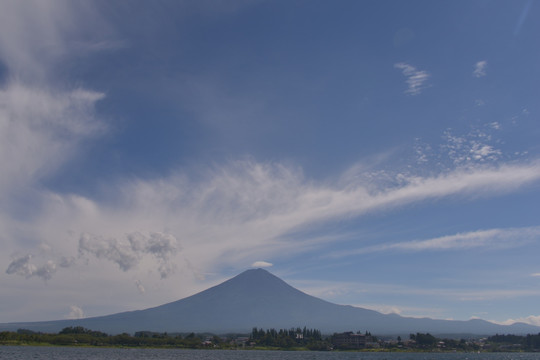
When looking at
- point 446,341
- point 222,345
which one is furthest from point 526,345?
point 222,345

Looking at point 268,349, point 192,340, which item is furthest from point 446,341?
point 192,340

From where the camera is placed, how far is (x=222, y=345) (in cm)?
17425

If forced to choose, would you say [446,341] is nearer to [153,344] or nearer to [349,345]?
[349,345]

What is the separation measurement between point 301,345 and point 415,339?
45.1m

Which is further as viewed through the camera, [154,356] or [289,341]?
[289,341]

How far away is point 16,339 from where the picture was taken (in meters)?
151

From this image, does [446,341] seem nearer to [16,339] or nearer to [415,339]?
[415,339]

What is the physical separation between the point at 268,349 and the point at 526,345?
105760 mm

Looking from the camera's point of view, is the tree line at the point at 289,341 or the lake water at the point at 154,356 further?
the tree line at the point at 289,341

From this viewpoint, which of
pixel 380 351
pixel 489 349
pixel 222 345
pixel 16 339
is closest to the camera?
pixel 16 339

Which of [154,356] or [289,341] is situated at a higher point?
[289,341]

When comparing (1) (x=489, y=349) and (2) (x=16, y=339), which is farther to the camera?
(1) (x=489, y=349)

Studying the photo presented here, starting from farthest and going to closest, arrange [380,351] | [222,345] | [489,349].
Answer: [489,349] < [222,345] < [380,351]

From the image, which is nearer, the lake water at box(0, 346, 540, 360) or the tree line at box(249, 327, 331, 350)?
the lake water at box(0, 346, 540, 360)
